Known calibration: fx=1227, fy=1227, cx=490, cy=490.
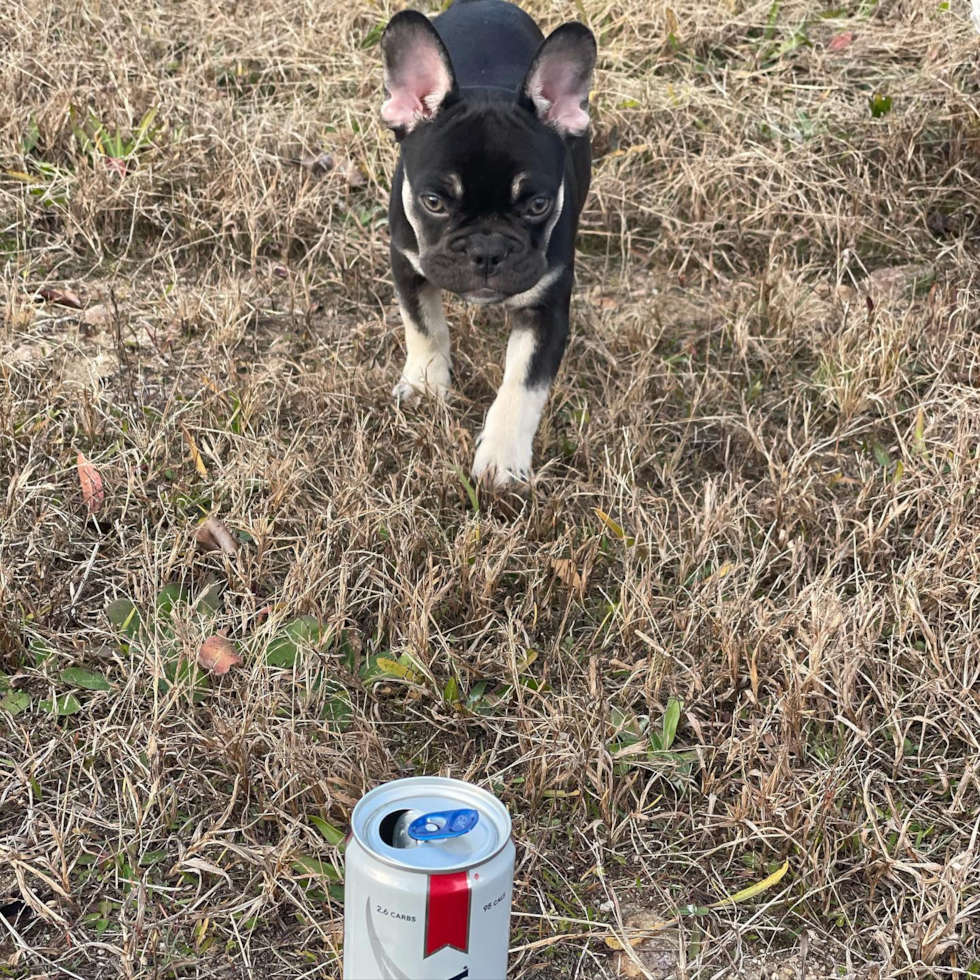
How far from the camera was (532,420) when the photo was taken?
12.9ft

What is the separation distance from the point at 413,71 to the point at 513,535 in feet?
4.90

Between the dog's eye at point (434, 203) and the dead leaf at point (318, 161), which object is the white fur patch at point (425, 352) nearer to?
the dog's eye at point (434, 203)

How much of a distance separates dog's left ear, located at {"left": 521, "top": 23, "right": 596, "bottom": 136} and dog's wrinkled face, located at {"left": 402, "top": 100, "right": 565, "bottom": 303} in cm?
7

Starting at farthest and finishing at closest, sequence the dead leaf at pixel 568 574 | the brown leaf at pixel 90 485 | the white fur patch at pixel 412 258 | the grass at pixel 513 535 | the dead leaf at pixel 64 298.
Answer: the dead leaf at pixel 64 298
the white fur patch at pixel 412 258
the brown leaf at pixel 90 485
the dead leaf at pixel 568 574
the grass at pixel 513 535

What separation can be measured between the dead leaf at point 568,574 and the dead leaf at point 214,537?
92 cm

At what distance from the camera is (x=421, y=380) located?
426cm

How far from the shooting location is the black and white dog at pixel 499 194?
3.72 meters

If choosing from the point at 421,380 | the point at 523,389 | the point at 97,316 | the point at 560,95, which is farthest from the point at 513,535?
the point at 97,316

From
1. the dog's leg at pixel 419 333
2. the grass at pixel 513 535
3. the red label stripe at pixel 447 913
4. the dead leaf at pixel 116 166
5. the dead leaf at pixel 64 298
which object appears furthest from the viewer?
the dead leaf at pixel 116 166

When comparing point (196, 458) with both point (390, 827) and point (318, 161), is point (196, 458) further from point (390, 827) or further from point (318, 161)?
point (318, 161)

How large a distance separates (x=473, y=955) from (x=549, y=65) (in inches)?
109

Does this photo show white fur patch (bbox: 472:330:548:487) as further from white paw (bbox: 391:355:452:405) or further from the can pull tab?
the can pull tab

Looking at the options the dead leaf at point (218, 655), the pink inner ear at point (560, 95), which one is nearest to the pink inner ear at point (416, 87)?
the pink inner ear at point (560, 95)

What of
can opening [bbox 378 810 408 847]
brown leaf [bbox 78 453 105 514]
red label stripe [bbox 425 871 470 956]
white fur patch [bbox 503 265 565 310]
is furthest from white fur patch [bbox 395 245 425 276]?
red label stripe [bbox 425 871 470 956]
